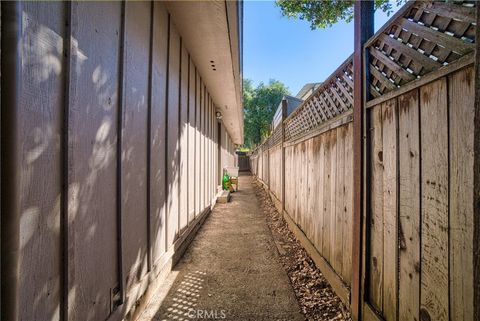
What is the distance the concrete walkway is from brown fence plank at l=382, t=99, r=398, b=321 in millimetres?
891

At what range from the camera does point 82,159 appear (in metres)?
1.52

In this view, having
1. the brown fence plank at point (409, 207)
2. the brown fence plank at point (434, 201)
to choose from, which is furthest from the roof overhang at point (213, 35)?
the brown fence plank at point (434, 201)

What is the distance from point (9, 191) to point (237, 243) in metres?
3.54

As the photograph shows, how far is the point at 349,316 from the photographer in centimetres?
209

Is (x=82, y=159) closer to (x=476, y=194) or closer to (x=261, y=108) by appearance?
(x=476, y=194)

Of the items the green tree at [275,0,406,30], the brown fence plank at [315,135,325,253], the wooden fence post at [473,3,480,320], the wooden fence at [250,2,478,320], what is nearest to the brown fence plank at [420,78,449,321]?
the wooden fence at [250,2,478,320]

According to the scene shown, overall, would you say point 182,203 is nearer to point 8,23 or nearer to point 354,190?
point 354,190

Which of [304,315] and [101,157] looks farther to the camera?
[304,315]

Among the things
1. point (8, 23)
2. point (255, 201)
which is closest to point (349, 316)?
point (8, 23)

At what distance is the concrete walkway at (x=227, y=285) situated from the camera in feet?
Result: 7.41

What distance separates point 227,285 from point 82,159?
→ 2.11 m

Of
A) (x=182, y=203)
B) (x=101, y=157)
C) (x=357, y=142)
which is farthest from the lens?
(x=182, y=203)

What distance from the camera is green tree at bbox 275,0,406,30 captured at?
5891mm

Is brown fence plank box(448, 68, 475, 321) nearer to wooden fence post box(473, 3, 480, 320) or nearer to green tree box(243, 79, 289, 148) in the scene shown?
wooden fence post box(473, 3, 480, 320)
